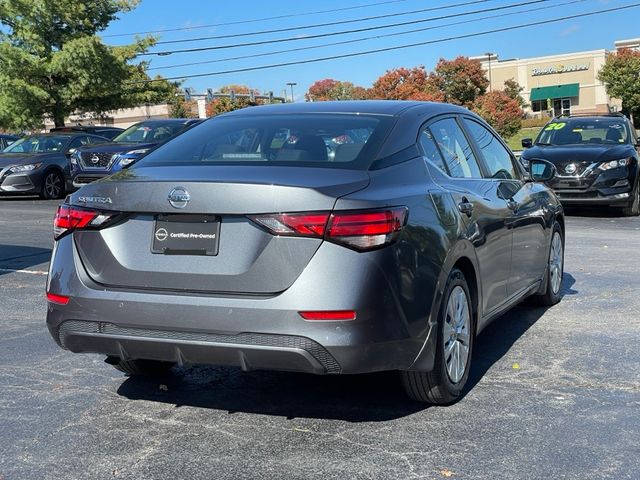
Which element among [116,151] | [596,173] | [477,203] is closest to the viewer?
[477,203]

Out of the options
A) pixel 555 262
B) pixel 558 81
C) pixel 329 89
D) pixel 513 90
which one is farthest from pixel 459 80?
pixel 555 262

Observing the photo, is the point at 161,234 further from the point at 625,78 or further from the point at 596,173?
the point at 625,78

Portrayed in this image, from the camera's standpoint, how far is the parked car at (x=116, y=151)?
16.4 m

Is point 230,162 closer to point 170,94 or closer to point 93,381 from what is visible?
point 93,381

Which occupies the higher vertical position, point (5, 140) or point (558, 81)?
point (558, 81)

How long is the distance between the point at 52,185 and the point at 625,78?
190ft

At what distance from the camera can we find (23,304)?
6984 mm

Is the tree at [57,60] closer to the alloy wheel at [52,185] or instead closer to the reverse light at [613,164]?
the alloy wheel at [52,185]

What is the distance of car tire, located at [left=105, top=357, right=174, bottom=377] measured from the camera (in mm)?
4688

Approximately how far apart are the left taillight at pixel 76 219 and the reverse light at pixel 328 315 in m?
1.13

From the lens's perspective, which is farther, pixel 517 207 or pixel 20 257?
pixel 20 257

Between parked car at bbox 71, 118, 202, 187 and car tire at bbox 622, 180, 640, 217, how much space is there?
28.0 feet

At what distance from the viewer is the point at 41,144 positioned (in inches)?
770

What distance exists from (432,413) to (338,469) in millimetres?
886
